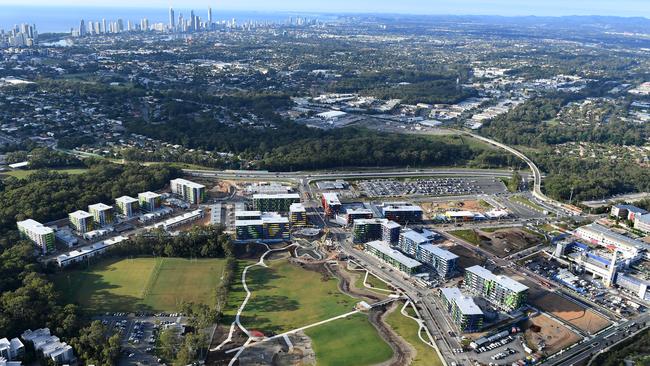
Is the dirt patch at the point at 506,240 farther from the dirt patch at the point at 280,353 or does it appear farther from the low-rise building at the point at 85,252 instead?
the low-rise building at the point at 85,252

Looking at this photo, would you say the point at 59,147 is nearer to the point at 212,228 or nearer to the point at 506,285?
the point at 212,228

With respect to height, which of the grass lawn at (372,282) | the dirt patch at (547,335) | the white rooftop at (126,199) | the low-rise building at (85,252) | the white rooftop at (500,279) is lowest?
the dirt patch at (547,335)

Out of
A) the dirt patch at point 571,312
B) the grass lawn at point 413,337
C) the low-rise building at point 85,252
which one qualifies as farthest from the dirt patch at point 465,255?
the low-rise building at point 85,252

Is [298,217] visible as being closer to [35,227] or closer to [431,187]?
[431,187]

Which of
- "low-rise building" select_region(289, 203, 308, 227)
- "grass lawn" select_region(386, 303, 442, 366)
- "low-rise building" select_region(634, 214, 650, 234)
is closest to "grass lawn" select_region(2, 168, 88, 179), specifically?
"low-rise building" select_region(289, 203, 308, 227)

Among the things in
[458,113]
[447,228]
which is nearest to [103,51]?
[458,113]

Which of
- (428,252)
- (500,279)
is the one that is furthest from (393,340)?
(428,252)
